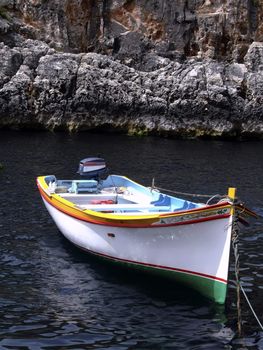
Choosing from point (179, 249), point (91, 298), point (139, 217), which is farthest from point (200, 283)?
point (91, 298)

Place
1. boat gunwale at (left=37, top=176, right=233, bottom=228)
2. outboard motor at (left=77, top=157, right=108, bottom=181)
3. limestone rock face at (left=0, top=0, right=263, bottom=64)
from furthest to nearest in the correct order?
limestone rock face at (left=0, top=0, right=263, bottom=64) < outboard motor at (left=77, top=157, right=108, bottom=181) < boat gunwale at (left=37, top=176, right=233, bottom=228)

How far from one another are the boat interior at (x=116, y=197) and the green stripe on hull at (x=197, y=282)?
107 inches

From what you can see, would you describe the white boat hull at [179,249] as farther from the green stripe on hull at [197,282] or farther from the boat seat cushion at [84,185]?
the boat seat cushion at [84,185]

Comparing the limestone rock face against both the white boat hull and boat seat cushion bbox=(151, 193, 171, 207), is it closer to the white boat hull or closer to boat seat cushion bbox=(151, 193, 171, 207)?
boat seat cushion bbox=(151, 193, 171, 207)

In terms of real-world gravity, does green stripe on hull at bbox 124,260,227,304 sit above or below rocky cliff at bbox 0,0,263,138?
below

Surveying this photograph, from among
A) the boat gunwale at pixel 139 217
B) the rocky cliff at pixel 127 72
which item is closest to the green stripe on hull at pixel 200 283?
the boat gunwale at pixel 139 217

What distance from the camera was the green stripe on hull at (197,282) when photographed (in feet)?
50.2

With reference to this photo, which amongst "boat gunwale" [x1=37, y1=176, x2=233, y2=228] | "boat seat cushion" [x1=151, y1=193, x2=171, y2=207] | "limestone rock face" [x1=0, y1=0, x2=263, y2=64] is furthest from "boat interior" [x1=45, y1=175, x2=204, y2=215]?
"limestone rock face" [x1=0, y1=0, x2=263, y2=64]

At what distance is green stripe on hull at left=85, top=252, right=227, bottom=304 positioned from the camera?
15297 mm

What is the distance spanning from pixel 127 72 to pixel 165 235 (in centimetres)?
3726

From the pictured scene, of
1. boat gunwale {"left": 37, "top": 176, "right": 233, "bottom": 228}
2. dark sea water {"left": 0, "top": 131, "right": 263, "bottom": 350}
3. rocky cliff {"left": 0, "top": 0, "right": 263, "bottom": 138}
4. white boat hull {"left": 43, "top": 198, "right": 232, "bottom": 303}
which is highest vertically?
rocky cliff {"left": 0, "top": 0, "right": 263, "bottom": 138}

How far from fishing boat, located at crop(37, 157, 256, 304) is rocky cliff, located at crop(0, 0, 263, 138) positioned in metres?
30.0

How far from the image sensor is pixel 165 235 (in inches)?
631

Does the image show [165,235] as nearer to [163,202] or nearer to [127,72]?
[163,202]
